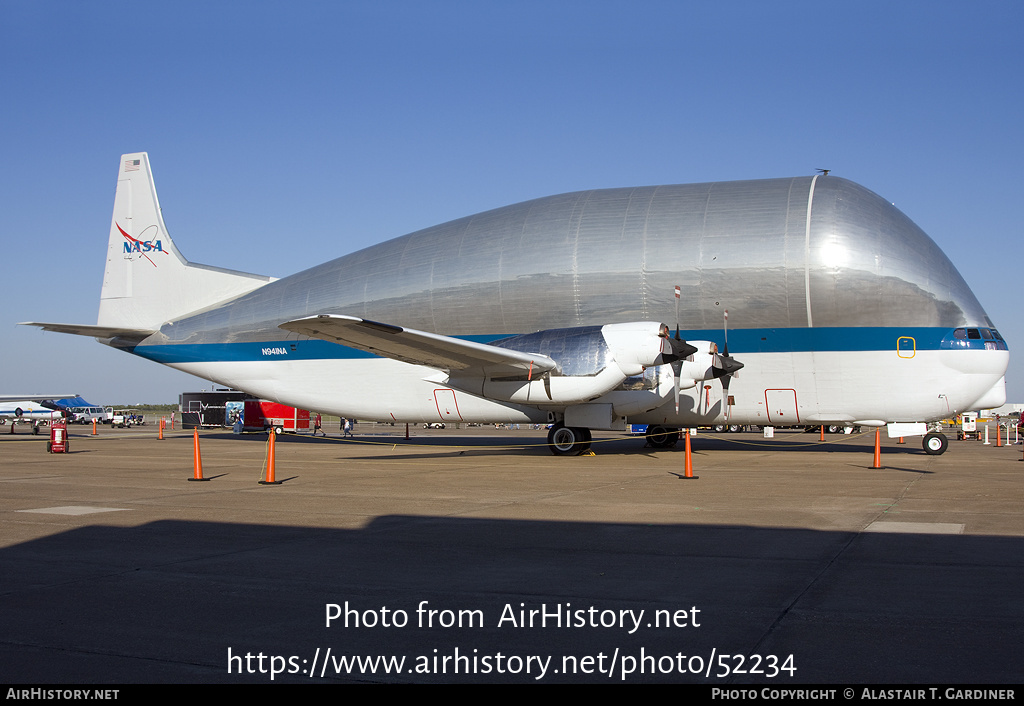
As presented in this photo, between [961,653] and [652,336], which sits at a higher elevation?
[652,336]

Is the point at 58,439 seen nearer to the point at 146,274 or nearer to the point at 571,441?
the point at 146,274

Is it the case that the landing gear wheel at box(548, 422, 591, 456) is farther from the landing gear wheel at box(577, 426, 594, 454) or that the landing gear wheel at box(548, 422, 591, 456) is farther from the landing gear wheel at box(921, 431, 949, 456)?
the landing gear wheel at box(921, 431, 949, 456)

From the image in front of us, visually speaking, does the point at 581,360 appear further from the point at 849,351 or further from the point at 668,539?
the point at 668,539

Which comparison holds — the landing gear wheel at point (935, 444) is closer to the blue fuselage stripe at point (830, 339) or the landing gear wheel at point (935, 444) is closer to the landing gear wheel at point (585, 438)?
the blue fuselage stripe at point (830, 339)

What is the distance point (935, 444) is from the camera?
23281 millimetres

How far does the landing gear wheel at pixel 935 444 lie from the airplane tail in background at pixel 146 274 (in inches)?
917

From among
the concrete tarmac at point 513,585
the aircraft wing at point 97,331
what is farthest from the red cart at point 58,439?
the concrete tarmac at point 513,585

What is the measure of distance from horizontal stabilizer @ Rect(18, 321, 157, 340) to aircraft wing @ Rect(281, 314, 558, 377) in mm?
10754

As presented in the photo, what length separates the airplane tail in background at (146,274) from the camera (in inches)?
1199

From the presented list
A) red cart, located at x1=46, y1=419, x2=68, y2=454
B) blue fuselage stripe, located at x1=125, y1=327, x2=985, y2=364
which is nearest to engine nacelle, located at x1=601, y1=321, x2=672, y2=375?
blue fuselage stripe, located at x1=125, y1=327, x2=985, y2=364

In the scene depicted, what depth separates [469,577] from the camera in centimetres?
665

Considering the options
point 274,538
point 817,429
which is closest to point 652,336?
point 274,538

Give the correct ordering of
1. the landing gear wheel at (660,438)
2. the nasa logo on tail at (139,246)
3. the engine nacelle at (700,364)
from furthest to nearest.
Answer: the nasa logo on tail at (139,246) → the landing gear wheel at (660,438) → the engine nacelle at (700,364)

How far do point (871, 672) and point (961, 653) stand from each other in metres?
0.72
